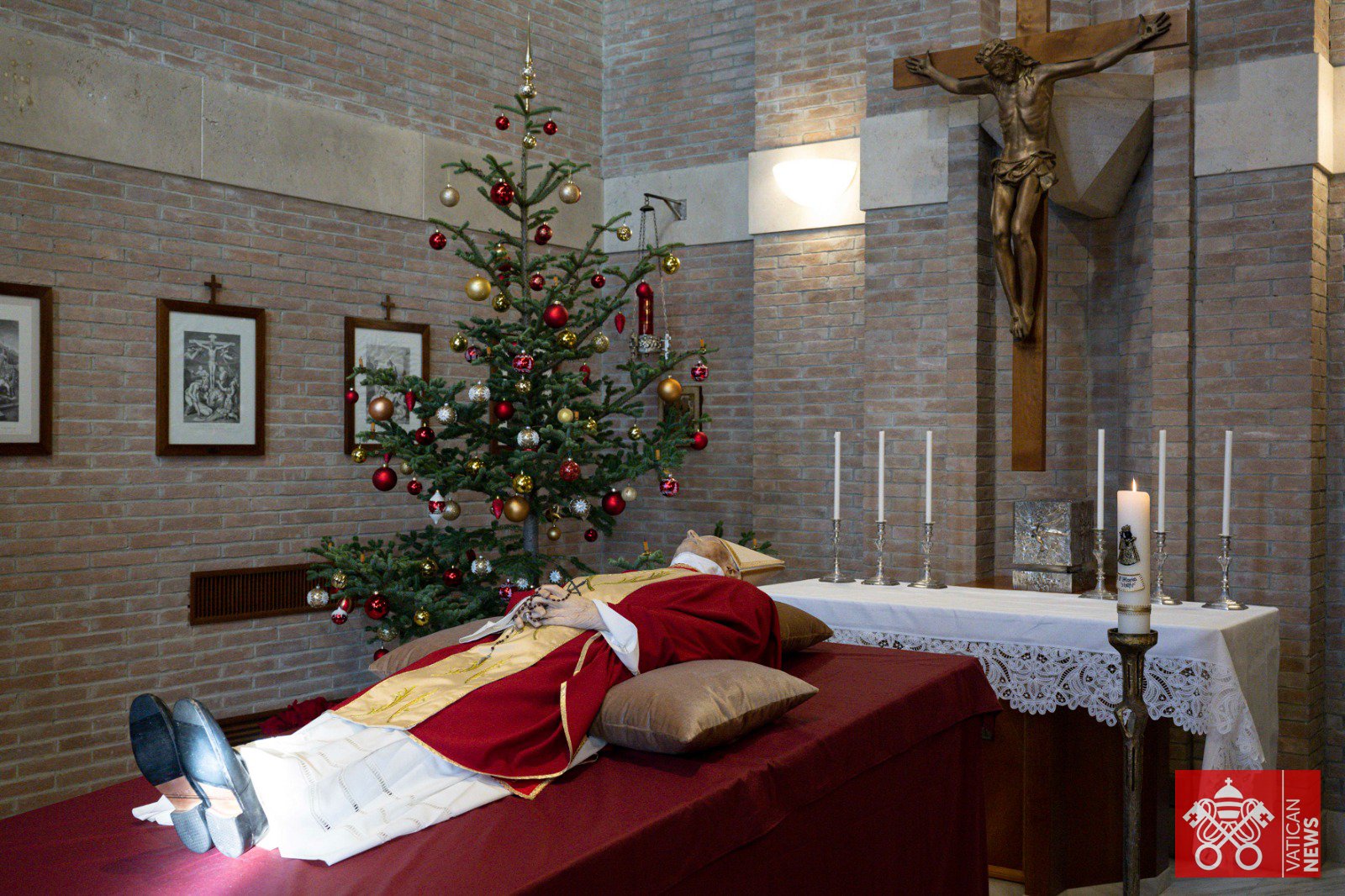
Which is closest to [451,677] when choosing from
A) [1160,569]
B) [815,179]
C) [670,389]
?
[1160,569]

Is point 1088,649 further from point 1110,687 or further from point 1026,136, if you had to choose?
point 1026,136

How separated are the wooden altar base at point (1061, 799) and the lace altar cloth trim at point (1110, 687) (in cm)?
18

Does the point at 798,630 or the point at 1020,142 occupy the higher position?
the point at 1020,142

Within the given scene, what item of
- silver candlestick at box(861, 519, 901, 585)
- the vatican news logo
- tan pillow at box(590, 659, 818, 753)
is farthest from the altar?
tan pillow at box(590, 659, 818, 753)

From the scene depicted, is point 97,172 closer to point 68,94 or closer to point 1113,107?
point 68,94

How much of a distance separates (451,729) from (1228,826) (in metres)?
2.92

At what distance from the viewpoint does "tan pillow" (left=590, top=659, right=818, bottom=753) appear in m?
2.39

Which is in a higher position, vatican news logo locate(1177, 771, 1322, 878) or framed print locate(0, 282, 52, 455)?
framed print locate(0, 282, 52, 455)

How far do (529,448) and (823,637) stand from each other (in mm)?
1887

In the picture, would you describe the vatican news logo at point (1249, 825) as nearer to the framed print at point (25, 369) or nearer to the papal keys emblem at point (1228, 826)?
the papal keys emblem at point (1228, 826)

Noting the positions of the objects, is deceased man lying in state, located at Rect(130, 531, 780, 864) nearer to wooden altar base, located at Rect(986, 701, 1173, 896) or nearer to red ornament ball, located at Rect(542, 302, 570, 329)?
wooden altar base, located at Rect(986, 701, 1173, 896)

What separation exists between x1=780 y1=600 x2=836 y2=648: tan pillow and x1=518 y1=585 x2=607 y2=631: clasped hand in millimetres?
783

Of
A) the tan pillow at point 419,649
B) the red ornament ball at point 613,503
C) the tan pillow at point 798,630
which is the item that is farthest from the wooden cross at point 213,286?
the tan pillow at point 798,630

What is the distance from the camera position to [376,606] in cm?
495
